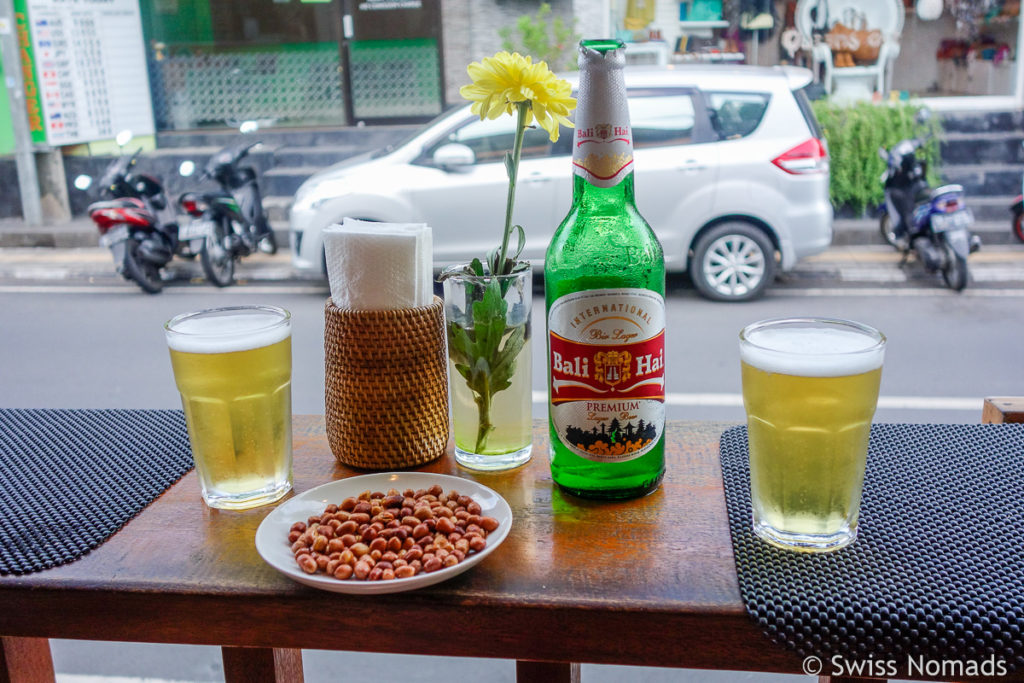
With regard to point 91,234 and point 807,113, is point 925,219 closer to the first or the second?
point 807,113

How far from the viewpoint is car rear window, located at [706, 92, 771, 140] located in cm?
524

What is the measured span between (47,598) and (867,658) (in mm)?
726

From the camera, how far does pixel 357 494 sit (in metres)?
0.99

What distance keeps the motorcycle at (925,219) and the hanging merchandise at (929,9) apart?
139 inches

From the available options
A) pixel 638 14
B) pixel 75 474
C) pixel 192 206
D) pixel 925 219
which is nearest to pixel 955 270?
pixel 925 219

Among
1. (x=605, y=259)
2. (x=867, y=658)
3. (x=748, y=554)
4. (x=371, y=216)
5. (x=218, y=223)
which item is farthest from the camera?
(x=218, y=223)

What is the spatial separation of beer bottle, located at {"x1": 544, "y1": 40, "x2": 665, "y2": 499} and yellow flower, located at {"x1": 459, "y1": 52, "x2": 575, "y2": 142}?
5cm

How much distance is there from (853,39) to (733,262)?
4.35 m

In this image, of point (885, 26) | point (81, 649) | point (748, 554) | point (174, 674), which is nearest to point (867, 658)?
point (748, 554)

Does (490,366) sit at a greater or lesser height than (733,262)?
greater

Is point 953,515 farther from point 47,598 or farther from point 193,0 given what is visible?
point 193,0

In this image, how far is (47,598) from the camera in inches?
33.8

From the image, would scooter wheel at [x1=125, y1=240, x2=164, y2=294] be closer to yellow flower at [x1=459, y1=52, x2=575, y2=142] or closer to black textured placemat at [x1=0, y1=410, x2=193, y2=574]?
black textured placemat at [x1=0, y1=410, x2=193, y2=574]

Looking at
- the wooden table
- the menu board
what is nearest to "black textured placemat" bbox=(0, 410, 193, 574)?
the wooden table
